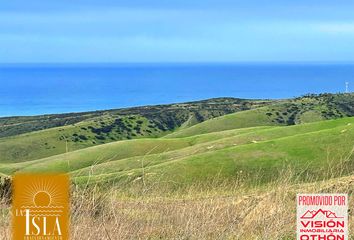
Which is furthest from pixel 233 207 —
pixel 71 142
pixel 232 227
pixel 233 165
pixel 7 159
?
pixel 71 142

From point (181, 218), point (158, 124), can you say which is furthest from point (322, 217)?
point (158, 124)

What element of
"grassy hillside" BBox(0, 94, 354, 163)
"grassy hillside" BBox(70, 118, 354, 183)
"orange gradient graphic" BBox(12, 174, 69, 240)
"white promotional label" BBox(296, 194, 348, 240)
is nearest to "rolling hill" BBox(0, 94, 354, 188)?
"grassy hillside" BBox(70, 118, 354, 183)

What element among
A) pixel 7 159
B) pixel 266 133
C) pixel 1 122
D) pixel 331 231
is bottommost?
pixel 331 231

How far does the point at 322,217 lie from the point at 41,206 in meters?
2.35

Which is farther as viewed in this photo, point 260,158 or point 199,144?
point 199,144

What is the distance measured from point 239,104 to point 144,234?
151m

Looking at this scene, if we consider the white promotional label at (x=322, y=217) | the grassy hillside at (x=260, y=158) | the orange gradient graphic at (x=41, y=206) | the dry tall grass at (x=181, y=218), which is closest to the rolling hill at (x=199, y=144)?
the grassy hillside at (x=260, y=158)

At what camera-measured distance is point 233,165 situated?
2895 centimetres

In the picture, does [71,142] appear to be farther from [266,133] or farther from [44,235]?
[44,235]

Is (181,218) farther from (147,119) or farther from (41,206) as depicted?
(147,119)

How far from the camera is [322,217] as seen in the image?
419 cm

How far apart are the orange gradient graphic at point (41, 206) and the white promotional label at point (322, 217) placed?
1.95m

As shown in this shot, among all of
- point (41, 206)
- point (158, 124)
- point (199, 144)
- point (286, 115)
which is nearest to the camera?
point (41, 206)

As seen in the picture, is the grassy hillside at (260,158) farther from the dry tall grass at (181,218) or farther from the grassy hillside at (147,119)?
the grassy hillside at (147,119)
